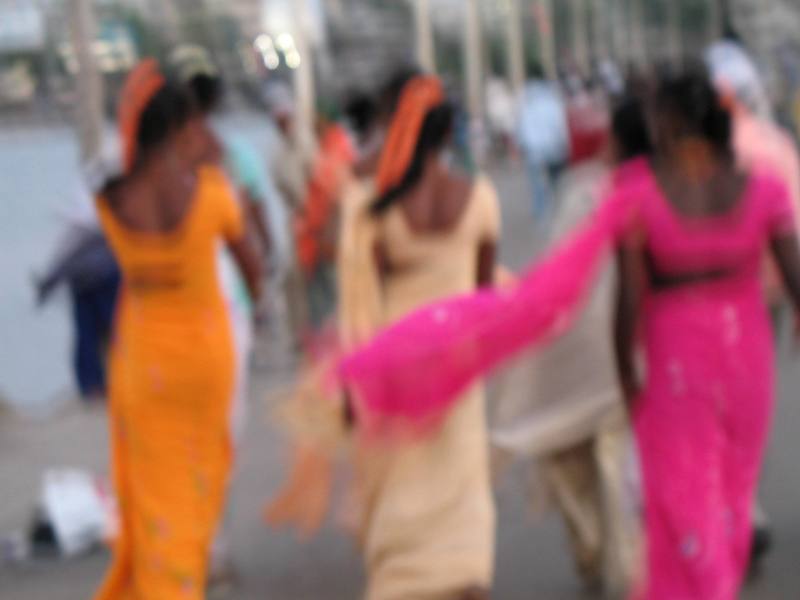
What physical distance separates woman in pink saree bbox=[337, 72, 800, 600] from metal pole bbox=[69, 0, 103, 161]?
460cm

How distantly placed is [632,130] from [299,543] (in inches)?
92.7

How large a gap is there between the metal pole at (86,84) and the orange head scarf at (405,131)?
11.9 ft

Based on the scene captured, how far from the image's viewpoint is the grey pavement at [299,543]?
551 centimetres

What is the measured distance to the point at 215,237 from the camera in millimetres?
4633

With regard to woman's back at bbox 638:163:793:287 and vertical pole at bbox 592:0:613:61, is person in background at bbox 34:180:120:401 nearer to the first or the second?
woman's back at bbox 638:163:793:287

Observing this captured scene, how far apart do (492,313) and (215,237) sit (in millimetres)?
1106

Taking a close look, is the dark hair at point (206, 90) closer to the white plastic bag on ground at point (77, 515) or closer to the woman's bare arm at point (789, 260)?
the white plastic bag on ground at point (77, 515)

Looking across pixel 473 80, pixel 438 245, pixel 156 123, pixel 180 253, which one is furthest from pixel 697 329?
pixel 473 80

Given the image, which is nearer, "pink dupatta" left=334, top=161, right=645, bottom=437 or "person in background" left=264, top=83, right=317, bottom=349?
"pink dupatta" left=334, top=161, right=645, bottom=437

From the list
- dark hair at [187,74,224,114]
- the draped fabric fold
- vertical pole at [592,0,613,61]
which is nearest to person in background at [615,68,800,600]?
the draped fabric fold

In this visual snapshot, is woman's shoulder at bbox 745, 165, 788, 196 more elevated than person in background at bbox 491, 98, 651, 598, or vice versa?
woman's shoulder at bbox 745, 165, 788, 196

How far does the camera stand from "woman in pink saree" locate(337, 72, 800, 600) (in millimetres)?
3775

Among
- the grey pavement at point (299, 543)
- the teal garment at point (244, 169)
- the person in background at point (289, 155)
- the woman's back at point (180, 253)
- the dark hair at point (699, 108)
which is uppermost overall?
the dark hair at point (699, 108)

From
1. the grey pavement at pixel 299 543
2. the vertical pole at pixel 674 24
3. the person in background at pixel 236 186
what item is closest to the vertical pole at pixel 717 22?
the grey pavement at pixel 299 543
